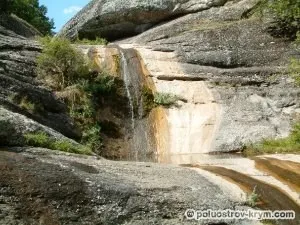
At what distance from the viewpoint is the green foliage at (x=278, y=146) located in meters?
16.0

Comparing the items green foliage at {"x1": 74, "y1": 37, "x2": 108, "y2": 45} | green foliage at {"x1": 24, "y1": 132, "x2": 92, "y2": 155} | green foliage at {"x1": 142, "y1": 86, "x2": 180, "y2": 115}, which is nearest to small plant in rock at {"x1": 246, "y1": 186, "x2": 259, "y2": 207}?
green foliage at {"x1": 24, "y1": 132, "x2": 92, "y2": 155}

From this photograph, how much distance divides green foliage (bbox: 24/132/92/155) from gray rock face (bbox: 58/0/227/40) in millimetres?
17486

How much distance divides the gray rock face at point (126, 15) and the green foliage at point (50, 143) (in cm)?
1749

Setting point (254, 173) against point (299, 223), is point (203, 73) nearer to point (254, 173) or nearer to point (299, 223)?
point (254, 173)

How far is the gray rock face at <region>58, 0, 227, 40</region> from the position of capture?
90.4 feet

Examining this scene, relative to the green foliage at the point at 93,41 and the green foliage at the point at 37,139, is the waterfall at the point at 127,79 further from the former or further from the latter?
the green foliage at the point at 37,139

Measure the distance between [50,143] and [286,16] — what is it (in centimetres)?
1655

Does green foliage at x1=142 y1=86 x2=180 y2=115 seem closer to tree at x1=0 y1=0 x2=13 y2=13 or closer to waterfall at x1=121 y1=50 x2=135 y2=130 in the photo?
waterfall at x1=121 y1=50 x2=135 y2=130

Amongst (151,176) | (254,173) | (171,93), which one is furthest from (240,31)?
(151,176)

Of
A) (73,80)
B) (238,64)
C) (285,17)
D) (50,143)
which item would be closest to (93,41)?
(73,80)

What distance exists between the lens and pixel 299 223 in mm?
8781

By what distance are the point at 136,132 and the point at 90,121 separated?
180cm

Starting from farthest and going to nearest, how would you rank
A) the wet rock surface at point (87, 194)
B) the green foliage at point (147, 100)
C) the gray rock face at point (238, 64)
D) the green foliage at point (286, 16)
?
the green foliage at point (286, 16), the green foliage at point (147, 100), the gray rock face at point (238, 64), the wet rock surface at point (87, 194)

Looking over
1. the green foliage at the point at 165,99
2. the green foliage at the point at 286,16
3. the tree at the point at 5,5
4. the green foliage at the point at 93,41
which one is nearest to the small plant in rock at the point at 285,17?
the green foliage at the point at 286,16
